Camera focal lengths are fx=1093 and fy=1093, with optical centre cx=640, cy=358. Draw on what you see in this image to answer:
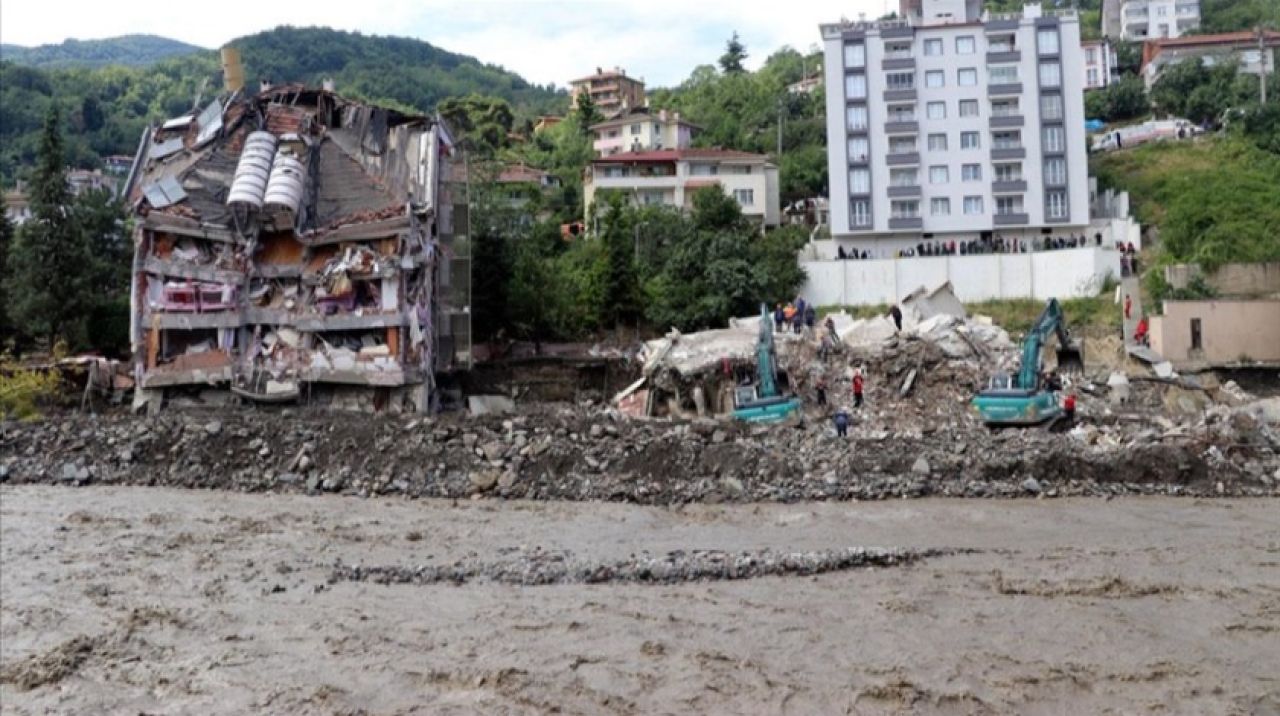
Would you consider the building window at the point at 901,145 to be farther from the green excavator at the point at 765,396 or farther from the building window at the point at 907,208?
the green excavator at the point at 765,396

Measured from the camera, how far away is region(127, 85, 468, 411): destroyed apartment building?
35281 millimetres

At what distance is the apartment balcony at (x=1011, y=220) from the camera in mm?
53716

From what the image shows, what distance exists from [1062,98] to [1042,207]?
5.54 metres

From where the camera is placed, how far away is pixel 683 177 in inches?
2413

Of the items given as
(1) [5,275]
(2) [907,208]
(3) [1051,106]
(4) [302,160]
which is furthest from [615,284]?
(3) [1051,106]

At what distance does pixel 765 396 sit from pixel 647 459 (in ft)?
20.7

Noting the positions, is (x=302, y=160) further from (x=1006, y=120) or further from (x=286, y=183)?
(x=1006, y=120)

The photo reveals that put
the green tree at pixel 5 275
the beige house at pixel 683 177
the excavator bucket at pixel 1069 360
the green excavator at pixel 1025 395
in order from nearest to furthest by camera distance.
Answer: the green excavator at pixel 1025 395 → the excavator bucket at pixel 1069 360 → the green tree at pixel 5 275 → the beige house at pixel 683 177

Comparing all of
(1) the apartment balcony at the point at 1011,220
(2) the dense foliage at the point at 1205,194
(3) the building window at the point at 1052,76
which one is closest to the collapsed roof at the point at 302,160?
(1) the apartment balcony at the point at 1011,220

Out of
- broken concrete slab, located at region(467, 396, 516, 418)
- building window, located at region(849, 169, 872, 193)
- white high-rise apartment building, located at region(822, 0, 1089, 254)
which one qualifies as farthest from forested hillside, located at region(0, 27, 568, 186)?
broken concrete slab, located at region(467, 396, 516, 418)

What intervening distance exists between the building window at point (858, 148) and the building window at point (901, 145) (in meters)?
1.18

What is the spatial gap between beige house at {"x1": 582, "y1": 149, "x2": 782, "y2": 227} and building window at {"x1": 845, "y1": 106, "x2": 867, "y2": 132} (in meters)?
7.34

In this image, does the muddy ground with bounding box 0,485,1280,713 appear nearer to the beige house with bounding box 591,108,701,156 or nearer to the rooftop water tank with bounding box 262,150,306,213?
the rooftop water tank with bounding box 262,150,306,213

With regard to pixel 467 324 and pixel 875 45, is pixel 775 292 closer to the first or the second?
pixel 467 324
